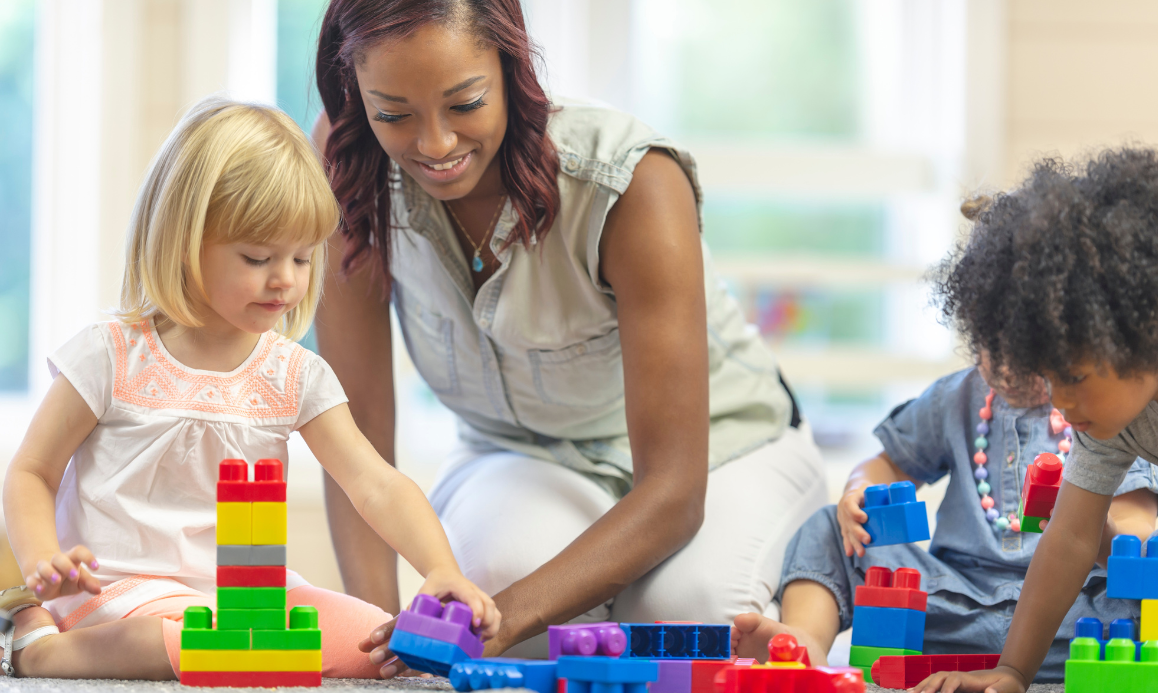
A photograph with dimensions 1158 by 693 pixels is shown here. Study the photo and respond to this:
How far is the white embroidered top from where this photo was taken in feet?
3.28

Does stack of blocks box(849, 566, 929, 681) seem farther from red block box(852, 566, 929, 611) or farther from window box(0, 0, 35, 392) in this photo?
window box(0, 0, 35, 392)

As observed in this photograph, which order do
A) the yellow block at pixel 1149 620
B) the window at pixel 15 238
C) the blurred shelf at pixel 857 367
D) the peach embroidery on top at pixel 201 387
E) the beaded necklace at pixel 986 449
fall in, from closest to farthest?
the yellow block at pixel 1149 620, the peach embroidery on top at pixel 201 387, the beaded necklace at pixel 986 449, the blurred shelf at pixel 857 367, the window at pixel 15 238

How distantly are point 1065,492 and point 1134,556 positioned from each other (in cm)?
9

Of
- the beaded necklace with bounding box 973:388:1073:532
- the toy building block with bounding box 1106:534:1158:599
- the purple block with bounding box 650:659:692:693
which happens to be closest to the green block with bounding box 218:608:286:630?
the purple block with bounding box 650:659:692:693

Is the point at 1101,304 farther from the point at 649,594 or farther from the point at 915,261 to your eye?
the point at 915,261

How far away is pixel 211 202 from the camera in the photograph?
3.25 feet

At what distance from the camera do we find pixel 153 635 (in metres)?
0.92

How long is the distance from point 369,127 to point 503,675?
706 millimetres

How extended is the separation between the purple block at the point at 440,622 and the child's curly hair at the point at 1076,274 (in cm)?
52

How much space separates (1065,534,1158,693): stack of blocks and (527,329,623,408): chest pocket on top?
64cm

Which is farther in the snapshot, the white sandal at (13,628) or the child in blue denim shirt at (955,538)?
the child in blue denim shirt at (955,538)

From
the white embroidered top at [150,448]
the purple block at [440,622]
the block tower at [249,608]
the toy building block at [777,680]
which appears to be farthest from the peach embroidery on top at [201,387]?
the toy building block at [777,680]

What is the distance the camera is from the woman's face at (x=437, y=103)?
107 centimetres

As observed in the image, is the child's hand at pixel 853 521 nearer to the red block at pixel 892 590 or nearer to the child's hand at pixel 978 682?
the red block at pixel 892 590
